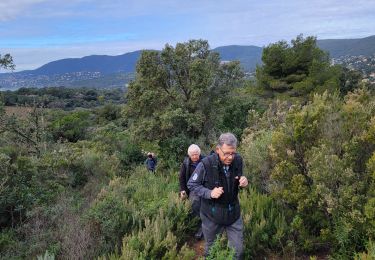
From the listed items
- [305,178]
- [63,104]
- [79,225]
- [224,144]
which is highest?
[224,144]

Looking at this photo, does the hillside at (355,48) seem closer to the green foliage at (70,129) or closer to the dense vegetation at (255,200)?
the green foliage at (70,129)

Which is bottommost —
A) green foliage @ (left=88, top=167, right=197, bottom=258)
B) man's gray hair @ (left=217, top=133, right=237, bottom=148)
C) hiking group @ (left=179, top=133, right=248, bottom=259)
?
green foliage @ (left=88, top=167, right=197, bottom=258)

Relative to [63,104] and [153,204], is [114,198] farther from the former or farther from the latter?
[63,104]

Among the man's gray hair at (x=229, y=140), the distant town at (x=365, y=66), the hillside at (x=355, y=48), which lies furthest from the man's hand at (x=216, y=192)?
the hillside at (x=355, y=48)

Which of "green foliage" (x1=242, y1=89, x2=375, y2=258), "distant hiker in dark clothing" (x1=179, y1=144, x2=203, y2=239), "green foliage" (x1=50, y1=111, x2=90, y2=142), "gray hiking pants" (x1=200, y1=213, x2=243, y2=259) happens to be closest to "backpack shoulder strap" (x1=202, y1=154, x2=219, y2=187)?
"gray hiking pants" (x1=200, y1=213, x2=243, y2=259)

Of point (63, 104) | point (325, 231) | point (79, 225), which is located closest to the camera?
point (325, 231)

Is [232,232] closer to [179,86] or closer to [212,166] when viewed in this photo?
[212,166]

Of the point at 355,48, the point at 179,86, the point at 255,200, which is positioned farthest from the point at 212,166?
the point at 355,48

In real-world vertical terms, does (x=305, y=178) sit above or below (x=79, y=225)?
above

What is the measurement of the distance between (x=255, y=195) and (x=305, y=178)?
1.19m

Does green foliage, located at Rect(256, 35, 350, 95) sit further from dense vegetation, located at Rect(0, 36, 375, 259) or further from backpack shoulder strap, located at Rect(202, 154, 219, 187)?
backpack shoulder strap, located at Rect(202, 154, 219, 187)

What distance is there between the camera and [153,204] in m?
7.04

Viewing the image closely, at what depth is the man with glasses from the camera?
455 centimetres

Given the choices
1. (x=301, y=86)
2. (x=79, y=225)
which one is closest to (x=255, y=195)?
(x=79, y=225)
